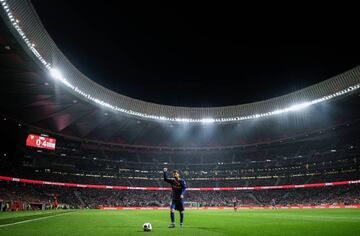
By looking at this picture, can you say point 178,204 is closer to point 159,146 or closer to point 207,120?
point 207,120

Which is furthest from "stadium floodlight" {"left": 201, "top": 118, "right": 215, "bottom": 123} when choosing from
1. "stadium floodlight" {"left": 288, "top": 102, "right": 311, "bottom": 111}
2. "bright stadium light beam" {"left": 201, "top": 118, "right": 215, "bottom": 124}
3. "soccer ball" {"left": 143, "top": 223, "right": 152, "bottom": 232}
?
"soccer ball" {"left": 143, "top": 223, "right": 152, "bottom": 232}

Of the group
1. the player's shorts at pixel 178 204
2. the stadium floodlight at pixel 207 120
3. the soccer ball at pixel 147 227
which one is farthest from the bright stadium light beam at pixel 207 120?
the soccer ball at pixel 147 227

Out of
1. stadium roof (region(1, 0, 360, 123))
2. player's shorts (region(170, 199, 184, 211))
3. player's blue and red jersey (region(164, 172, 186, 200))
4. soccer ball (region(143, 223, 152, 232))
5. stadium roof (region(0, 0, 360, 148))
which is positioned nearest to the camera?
soccer ball (region(143, 223, 152, 232))

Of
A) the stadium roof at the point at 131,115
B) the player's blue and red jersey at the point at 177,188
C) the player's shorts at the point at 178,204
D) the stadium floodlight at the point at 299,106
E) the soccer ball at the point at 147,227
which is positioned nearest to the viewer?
the soccer ball at the point at 147,227

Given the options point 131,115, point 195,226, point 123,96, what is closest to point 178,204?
point 195,226

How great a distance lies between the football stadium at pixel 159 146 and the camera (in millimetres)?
44812

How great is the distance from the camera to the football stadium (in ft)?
147

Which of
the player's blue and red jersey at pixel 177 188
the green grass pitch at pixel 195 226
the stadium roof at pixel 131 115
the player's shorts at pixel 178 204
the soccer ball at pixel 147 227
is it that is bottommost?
the green grass pitch at pixel 195 226

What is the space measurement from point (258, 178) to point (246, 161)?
5665mm

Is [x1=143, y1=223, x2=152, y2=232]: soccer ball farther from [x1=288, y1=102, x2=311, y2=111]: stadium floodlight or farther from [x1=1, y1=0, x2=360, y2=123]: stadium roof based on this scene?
[x1=288, y1=102, x2=311, y2=111]: stadium floodlight

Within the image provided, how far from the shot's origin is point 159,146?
257 ft

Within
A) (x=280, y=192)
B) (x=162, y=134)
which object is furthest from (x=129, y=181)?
(x=280, y=192)

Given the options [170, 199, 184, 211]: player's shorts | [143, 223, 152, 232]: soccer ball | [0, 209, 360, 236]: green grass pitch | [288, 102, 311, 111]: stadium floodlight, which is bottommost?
[0, 209, 360, 236]: green grass pitch

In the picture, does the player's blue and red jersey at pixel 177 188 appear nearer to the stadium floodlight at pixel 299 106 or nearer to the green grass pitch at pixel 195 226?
the green grass pitch at pixel 195 226
